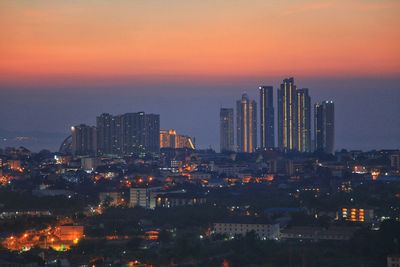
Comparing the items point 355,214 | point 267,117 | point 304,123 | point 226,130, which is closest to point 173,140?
point 226,130

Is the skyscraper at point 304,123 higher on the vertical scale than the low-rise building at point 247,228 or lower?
higher

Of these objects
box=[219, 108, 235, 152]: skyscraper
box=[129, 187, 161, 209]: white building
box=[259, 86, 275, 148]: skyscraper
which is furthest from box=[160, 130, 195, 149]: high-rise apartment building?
box=[129, 187, 161, 209]: white building

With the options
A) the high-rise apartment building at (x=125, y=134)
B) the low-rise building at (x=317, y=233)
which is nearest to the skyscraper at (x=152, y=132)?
the high-rise apartment building at (x=125, y=134)

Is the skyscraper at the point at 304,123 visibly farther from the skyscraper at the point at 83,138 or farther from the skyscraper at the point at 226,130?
the skyscraper at the point at 83,138

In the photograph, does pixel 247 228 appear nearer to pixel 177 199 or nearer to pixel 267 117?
pixel 177 199

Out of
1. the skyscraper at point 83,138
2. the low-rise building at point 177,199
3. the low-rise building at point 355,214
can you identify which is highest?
the skyscraper at point 83,138

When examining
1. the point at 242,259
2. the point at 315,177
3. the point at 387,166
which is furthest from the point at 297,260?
the point at 387,166

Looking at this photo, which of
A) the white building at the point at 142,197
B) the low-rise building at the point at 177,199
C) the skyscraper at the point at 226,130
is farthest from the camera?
the skyscraper at the point at 226,130

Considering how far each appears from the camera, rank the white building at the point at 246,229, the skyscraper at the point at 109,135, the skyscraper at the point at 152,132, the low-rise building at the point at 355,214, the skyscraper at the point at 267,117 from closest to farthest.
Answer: the white building at the point at 246,229, the low-rise building at the point at 355,214, the skyscraper at the point at 109,135, the skyscraper at the point at 152,132, the skyscraper at the point at 267,117
